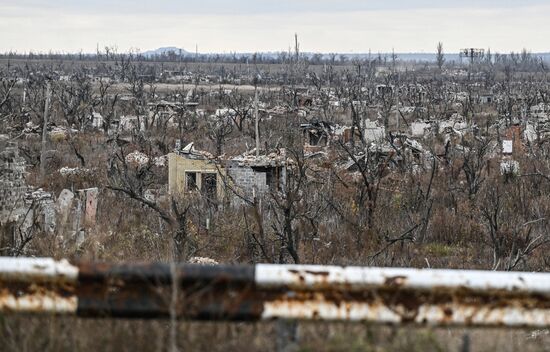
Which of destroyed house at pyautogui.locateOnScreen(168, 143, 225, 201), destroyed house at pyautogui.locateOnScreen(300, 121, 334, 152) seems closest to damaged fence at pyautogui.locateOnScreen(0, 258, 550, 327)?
destroyed house at pyautogui.locateOnScreen(168, 143, 225, 201)

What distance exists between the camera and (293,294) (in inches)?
119

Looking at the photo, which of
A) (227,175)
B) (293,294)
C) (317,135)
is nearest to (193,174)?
(227,175)

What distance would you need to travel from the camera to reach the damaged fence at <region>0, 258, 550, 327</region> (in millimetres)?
3002

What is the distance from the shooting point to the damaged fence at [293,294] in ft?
9.85

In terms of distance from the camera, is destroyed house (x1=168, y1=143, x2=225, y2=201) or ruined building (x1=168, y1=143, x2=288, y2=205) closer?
ruined building (x1=168, y1=143, x2=288, y2=205)

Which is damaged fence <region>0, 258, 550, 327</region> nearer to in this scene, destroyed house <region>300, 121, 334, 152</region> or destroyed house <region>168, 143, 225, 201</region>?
destroyed house <region>168, 143, 225, 201</region>

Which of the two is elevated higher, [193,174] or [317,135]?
[317,135]

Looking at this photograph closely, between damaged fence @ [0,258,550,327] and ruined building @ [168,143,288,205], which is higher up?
damaged fence @ [0,258,550,327]

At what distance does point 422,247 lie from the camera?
16234 mm

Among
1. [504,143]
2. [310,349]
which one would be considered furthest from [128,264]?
[504,143]

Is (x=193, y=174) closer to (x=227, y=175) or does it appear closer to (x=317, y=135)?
(x=227, y=175)

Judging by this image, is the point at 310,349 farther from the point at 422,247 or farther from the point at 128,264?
the point at 422,247

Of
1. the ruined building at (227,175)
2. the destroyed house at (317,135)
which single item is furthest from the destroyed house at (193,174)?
the destroyed house at (317,135)

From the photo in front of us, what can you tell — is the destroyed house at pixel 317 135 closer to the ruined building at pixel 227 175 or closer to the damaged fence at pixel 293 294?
the ruined building at pixel 227 175
